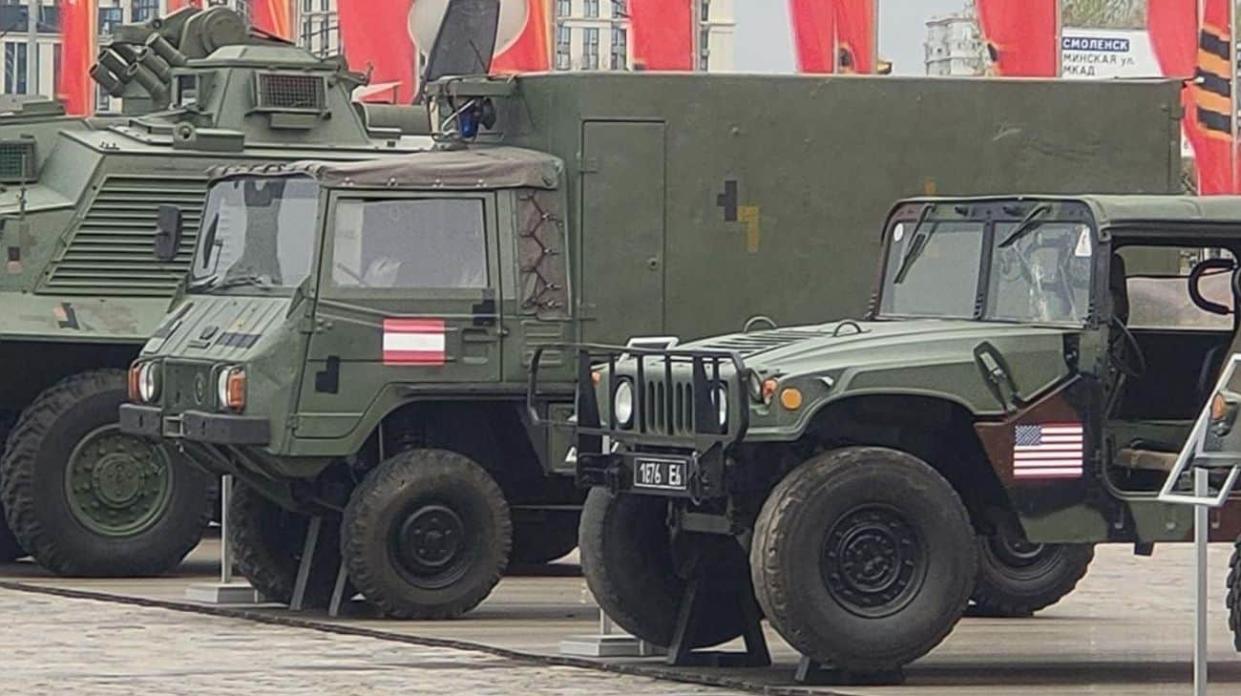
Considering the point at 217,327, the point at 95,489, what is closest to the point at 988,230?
the point at 217,327

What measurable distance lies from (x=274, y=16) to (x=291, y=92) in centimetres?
1682

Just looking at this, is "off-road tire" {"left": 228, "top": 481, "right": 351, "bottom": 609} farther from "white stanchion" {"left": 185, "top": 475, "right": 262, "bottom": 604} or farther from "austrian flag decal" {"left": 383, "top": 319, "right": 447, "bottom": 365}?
"austrian flag decal" {"left": 383, "top": 319, "right": 447, "bottom": 365}

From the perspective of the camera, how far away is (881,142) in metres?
16.7

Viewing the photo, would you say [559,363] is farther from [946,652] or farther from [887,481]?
[887,481]

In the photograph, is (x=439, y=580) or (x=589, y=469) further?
(x=439, y=580)

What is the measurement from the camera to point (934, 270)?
46.0ft

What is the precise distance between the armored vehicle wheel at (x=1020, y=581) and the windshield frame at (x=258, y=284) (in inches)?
136

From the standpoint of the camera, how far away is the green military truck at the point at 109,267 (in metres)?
18.6

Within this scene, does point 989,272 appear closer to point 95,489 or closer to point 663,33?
point 95,489

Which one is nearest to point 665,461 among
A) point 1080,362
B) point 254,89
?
point 1080,362

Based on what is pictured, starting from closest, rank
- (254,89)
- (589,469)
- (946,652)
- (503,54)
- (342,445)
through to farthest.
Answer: (589,469) → (946,652) → (342,445) → (254,89) → (503,54)

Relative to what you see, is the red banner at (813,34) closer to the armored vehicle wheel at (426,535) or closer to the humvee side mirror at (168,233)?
the humvee side mirror at (168,233)

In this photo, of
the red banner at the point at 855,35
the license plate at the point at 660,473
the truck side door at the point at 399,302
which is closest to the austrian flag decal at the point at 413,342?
the truck side door at the point at 399,302

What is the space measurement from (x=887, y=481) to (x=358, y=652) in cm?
266
